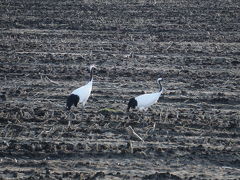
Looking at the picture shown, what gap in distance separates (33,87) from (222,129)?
454cm

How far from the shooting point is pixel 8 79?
13555 millimetres

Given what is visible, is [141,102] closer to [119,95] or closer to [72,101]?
[72,101]

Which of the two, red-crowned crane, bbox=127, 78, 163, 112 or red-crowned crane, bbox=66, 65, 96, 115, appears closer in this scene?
red-crowned crane, bbox=127, 78, 163, 112

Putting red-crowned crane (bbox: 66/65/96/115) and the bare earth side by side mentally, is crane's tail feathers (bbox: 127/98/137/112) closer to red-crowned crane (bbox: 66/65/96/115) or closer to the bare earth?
the bare earth

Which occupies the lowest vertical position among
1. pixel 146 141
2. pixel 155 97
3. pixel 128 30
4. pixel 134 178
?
pixel 134 178

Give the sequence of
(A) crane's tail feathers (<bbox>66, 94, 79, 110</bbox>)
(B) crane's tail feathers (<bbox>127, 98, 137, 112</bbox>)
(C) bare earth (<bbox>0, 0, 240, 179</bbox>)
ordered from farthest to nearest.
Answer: (A) crane's tail feathers (<bbox>66, 94, 79, 110</bbox>)
(B) crane's tail feathers (<bbox>127, 98, 137, 112</bbox>)
(C) bare earth (<bbox>0, 0, 240, 179</bbox>)

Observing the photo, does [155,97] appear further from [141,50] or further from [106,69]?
[141,50]

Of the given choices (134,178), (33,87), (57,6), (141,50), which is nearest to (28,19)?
(57,6)

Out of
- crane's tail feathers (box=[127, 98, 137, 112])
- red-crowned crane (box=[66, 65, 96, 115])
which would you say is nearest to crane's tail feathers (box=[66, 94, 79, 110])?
red-crowned crane (box=[66, 65, 96, 115])

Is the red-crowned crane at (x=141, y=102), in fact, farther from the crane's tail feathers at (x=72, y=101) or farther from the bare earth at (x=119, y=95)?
the crane's tail feathers at (x=72, y=101)

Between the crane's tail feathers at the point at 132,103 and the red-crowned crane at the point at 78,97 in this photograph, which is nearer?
the crane's tail feathers at the point at 132,103

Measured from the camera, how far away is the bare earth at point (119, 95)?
822cm

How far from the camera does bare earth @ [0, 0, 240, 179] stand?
8219 mm

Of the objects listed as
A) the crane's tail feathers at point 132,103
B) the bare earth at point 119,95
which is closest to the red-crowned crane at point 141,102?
the crane's tail feathers at point 132,103
